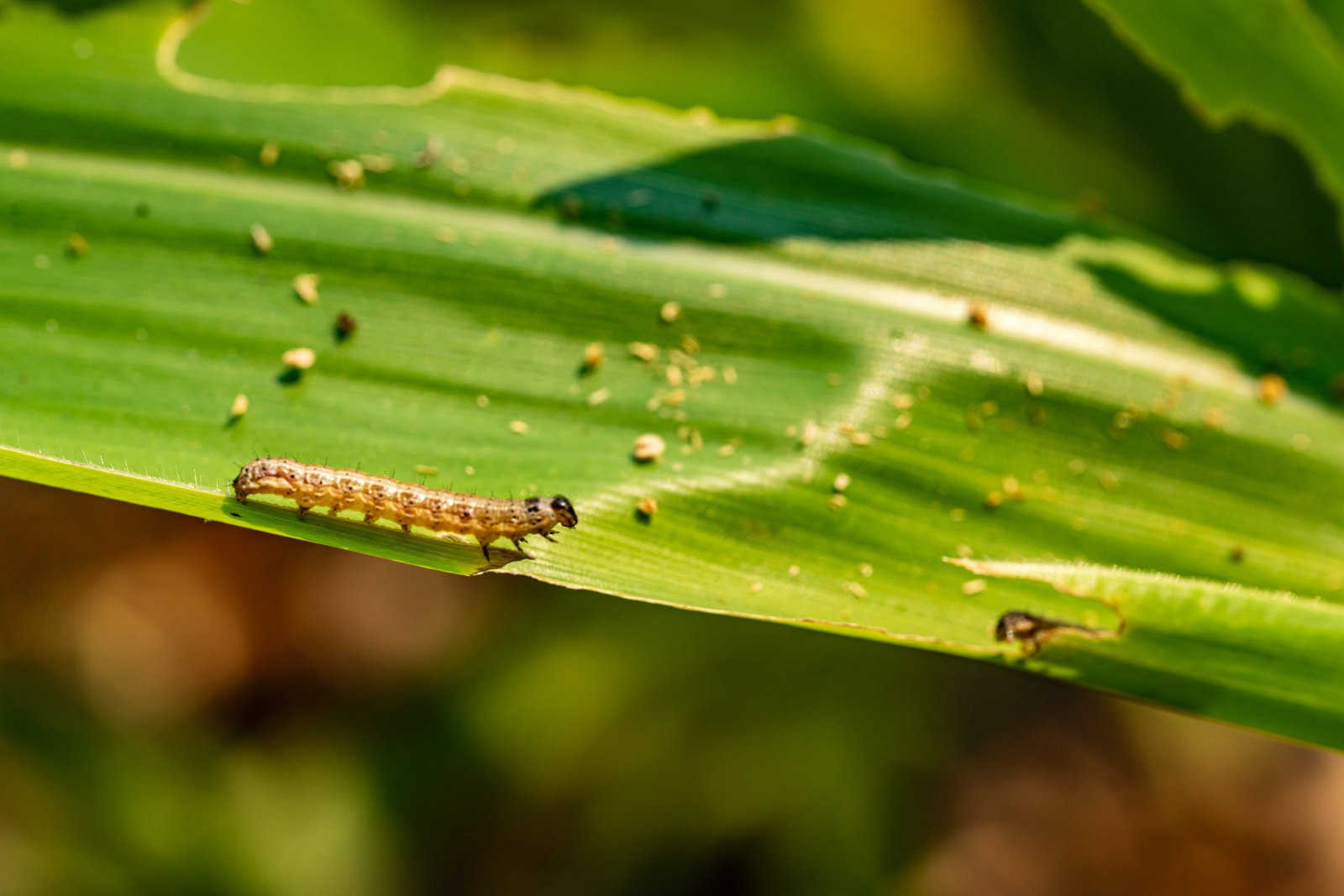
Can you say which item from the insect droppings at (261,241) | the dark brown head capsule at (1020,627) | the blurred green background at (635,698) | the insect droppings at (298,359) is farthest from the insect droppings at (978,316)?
the insect droppings at (261,241)

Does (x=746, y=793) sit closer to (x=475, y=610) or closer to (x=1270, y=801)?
(x=475, y=610)

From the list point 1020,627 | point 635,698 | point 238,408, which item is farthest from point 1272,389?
point 238,408

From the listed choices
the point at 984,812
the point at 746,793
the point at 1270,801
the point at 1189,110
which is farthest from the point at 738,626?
the point at 1270,801

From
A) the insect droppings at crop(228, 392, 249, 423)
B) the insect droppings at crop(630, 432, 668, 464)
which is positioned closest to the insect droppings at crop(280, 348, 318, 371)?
the insect droppings at crop(228, 392, 249, 423)

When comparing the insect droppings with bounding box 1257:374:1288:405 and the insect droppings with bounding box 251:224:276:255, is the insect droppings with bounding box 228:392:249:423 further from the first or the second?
the insect droppings with bounding box 1257:374:1288:405

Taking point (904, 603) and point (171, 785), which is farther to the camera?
point (171, 785)

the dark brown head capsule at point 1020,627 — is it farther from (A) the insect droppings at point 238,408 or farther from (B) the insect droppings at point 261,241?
(B) the insect droppings at point 261,241
